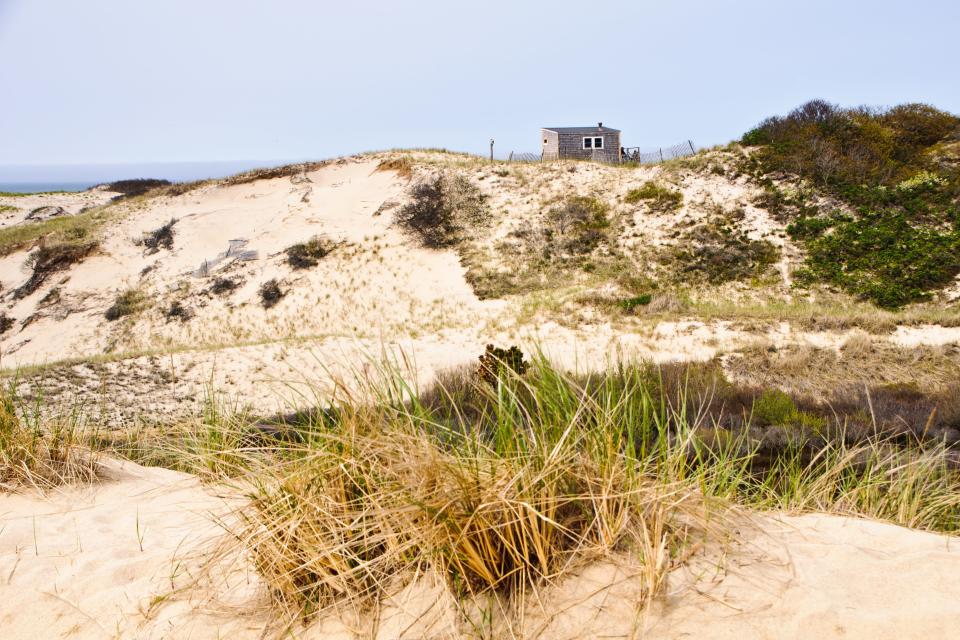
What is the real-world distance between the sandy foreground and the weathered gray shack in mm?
35419

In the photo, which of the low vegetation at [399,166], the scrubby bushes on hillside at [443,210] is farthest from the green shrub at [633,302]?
the low vegetation at [399,166]

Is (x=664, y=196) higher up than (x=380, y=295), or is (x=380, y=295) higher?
(x=664, y=196)

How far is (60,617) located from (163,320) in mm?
21310

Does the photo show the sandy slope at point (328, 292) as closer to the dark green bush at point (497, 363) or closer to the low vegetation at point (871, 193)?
the low vegetation at point (871, 193)

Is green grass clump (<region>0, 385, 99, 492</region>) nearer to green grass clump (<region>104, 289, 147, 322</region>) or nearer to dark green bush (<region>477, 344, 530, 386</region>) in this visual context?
dark green bush (<region>477, 344, 530, 386</region>)

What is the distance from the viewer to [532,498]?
88.9 inches

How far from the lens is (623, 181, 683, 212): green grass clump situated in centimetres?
2403

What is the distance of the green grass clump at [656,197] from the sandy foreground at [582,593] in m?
22.8

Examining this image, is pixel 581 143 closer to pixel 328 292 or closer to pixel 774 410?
pixel 328 292

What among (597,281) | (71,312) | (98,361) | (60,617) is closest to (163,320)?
(71,312)

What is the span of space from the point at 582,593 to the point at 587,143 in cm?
3681

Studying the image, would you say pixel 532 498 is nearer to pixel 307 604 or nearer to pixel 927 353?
pixel 307 604

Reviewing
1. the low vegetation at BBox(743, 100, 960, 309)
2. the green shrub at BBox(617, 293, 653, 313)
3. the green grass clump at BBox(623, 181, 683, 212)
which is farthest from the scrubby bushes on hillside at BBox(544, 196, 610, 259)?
the low vegetation at BBox(743, 100, 960, 309)

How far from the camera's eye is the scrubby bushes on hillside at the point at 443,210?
24.7m
